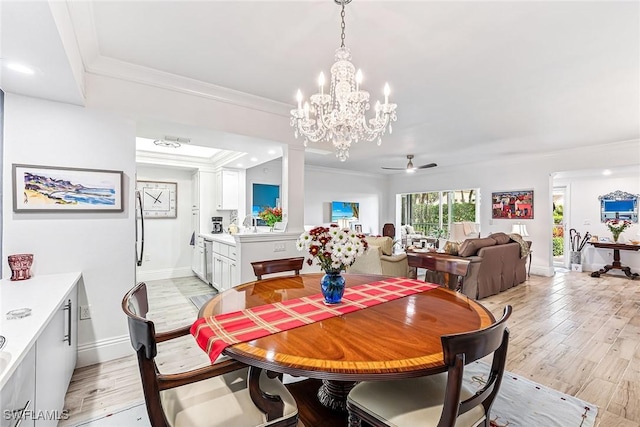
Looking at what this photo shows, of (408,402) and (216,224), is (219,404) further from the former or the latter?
(216,224)

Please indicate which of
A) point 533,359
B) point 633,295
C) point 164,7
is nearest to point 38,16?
point 164,7

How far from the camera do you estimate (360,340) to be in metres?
1.21

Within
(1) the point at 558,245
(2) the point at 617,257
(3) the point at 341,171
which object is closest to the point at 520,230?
(2) the point at 617,257

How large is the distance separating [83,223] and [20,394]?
1.68 m

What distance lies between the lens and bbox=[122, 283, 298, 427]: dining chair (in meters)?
1.04

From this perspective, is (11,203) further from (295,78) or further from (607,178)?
(607,178)

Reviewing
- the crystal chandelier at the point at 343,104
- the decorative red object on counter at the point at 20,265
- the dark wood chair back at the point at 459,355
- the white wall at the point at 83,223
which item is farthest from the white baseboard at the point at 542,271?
the decorative red object on counter at the point at 20,265

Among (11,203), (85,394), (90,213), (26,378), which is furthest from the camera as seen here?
(90,213)

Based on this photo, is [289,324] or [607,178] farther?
[607,178]

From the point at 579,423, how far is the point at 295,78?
335cm

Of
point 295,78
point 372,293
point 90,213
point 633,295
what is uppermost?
point 295,78

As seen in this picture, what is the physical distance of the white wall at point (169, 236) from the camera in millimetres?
5504

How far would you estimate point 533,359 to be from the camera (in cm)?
263

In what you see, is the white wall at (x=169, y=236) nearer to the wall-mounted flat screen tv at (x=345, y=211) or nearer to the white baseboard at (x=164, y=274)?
the white baseboard at (x=164, y=274)
